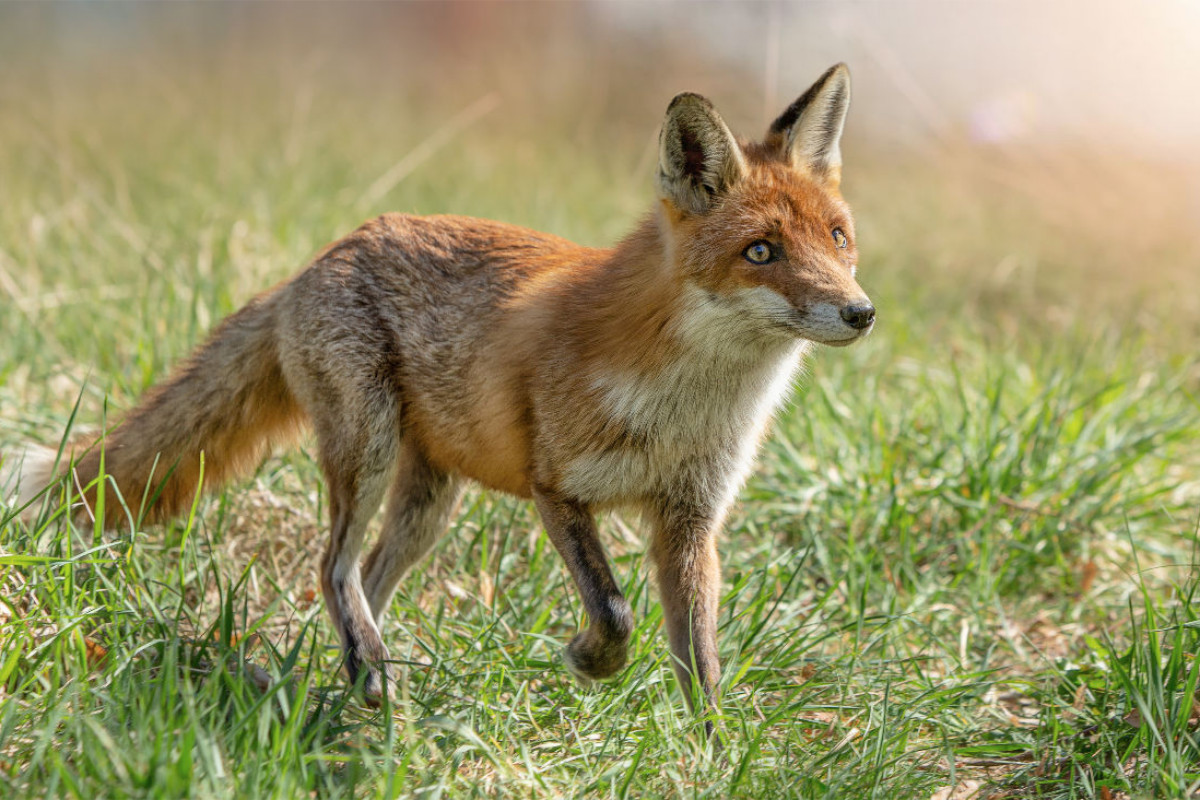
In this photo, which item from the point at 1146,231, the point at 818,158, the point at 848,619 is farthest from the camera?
the point at 1146,231

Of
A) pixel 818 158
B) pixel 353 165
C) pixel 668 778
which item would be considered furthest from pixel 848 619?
pixel 353 165

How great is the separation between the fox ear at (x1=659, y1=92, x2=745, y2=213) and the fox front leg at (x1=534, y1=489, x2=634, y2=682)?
A: 3.39 ft

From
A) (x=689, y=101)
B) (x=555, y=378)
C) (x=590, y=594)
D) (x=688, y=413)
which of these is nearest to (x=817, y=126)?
(x=689, y=101)

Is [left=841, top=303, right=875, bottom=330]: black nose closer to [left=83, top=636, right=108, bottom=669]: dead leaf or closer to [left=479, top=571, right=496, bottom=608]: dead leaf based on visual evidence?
[left=479, top=571, right=496, bottom=608]: dead leaf

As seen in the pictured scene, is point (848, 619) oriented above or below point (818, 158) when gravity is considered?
below

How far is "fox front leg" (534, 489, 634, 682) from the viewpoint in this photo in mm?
3174

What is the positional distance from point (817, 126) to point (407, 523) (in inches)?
80.9

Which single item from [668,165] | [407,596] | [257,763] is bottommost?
[407,596]

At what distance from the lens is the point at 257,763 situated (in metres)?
2.36

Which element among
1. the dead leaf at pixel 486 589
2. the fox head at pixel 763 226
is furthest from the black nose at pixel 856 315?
the dead leaf at pixel 486 589

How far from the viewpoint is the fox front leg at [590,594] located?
3.17m

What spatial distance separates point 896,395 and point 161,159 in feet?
20.7

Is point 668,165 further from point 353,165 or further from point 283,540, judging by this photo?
point 353,165

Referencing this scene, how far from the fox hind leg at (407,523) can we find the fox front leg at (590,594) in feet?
2.60
